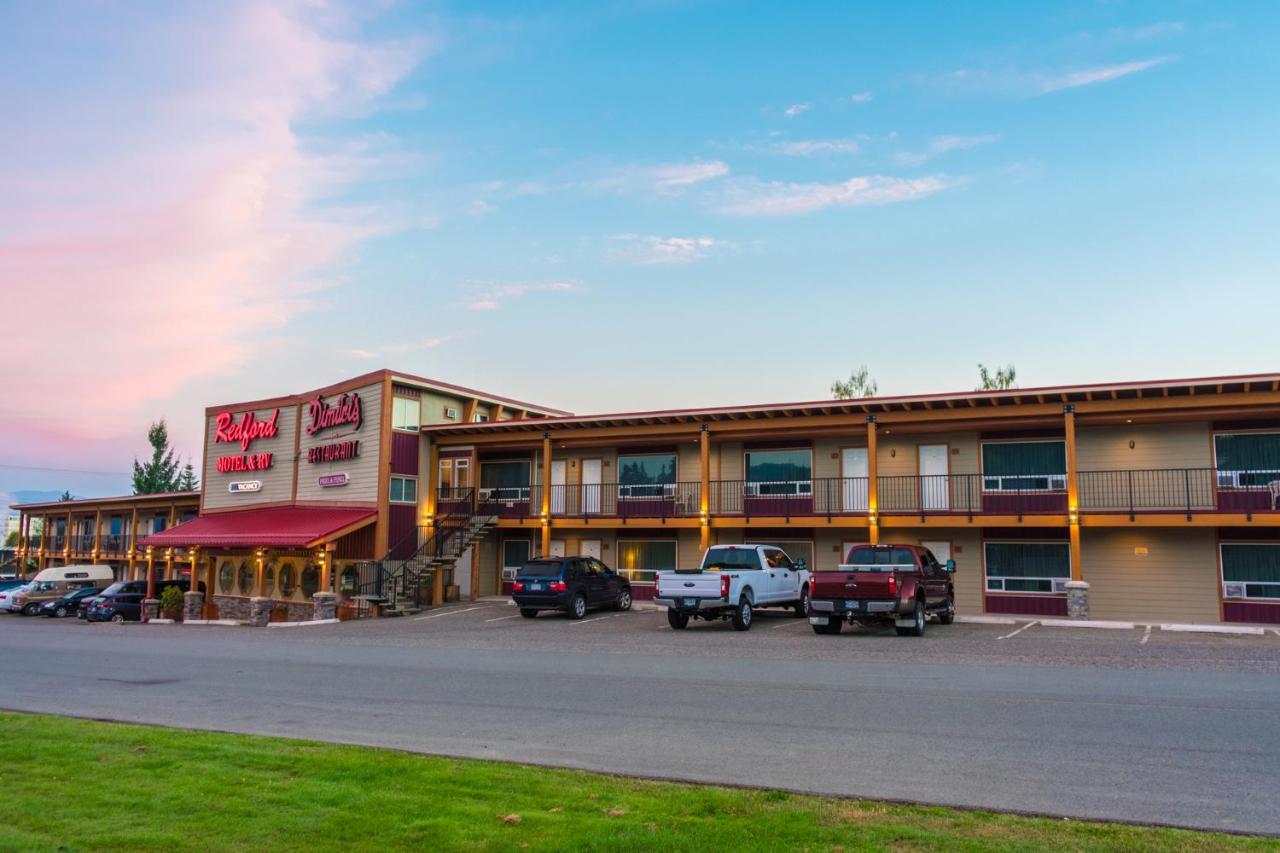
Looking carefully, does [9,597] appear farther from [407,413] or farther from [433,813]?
[433,813]

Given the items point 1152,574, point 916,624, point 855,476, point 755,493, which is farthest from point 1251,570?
point 755,493

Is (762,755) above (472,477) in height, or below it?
below

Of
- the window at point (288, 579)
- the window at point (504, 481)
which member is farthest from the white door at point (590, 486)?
the window at point (288, 579)

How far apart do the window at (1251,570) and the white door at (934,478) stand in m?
7.25

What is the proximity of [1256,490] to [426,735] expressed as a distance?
933 inches

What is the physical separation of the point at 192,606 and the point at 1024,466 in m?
29.8

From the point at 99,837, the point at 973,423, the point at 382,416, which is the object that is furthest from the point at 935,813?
the point at 382,416

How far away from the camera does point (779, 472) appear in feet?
104

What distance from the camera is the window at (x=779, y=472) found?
3109 cm

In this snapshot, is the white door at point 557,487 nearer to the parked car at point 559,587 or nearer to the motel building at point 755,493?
the motel building at point 755,493

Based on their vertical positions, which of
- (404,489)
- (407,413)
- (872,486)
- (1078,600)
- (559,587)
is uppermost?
(407,413)

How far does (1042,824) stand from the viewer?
20.7 feet

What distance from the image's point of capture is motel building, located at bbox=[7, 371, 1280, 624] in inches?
1002

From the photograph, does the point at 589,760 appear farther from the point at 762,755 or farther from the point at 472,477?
the point at 472,477
